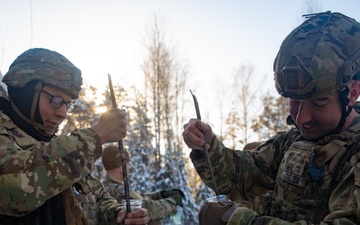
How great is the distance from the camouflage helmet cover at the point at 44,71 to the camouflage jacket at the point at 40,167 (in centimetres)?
47

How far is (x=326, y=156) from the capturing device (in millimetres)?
2027

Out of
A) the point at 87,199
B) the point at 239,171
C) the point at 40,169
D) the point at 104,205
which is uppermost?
the point at 40,169

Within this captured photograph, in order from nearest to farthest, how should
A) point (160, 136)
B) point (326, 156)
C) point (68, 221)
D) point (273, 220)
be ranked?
1. point (273, 220)
2. point (326, 156)
3. point (68, 221)
4. point (160, 136)

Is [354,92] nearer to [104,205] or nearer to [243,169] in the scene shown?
[243,169]

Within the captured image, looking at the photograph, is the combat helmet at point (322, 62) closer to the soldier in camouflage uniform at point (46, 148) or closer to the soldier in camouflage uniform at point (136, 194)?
the soldier in camouflage uniform at point (46, 148)

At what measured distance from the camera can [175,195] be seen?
5.35 m

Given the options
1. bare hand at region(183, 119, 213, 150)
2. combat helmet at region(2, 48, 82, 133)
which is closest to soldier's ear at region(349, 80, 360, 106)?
bare hand at region(183, 119, 213, 150)

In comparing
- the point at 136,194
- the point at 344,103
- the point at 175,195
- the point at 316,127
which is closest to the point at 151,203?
the point at 136,194

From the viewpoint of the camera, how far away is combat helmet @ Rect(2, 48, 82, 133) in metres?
2.54

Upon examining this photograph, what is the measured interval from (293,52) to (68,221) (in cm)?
184

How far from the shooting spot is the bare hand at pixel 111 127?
7.40 ft

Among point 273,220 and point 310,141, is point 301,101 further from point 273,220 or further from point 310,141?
point 273,220

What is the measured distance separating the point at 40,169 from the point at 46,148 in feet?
0.48

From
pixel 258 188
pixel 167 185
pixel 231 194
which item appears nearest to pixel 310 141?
pixel 258 188
